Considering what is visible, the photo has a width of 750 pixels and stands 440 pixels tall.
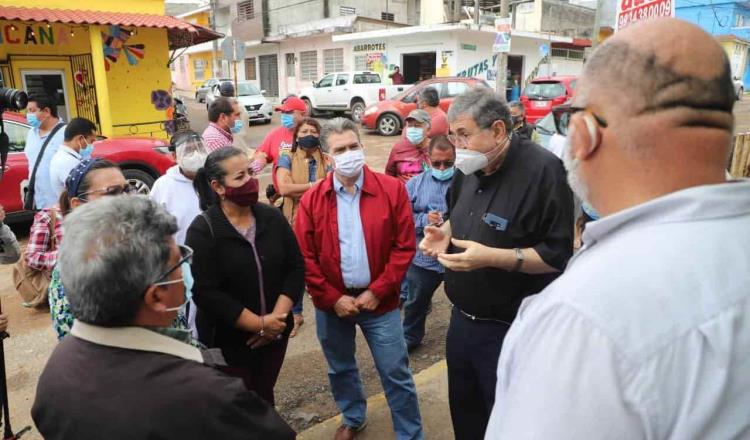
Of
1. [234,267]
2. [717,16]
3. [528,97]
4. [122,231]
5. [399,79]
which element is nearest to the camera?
[122,231]

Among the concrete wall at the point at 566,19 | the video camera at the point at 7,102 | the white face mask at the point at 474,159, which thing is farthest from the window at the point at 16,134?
the concrete wall at the point at 566,19

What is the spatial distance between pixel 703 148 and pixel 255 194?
205 cm

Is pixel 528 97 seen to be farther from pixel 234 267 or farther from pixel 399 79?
pixel 234 267

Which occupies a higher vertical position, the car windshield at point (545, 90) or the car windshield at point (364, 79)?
the car windshield at point (364, 79)

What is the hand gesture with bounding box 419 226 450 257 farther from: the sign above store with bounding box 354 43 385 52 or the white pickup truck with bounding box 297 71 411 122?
the sign above store with bounding box 354 43 385 52

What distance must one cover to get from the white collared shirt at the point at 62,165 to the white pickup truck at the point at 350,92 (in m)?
14.6

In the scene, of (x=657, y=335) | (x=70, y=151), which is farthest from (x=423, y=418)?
(x=70, y=151)

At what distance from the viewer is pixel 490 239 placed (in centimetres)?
226

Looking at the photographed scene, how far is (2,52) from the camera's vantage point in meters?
10.2

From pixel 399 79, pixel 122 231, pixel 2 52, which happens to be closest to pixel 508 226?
pixel 122 231

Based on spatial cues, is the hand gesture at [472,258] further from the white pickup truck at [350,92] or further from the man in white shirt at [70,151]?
the white pickup truck at [350,92]

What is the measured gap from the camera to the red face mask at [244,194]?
8.27ft

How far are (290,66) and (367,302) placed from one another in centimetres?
2896

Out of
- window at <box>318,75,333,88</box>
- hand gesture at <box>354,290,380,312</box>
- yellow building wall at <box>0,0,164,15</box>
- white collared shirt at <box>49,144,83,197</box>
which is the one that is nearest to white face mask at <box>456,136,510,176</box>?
hand gesture at <box>354,290,380,312</box>
